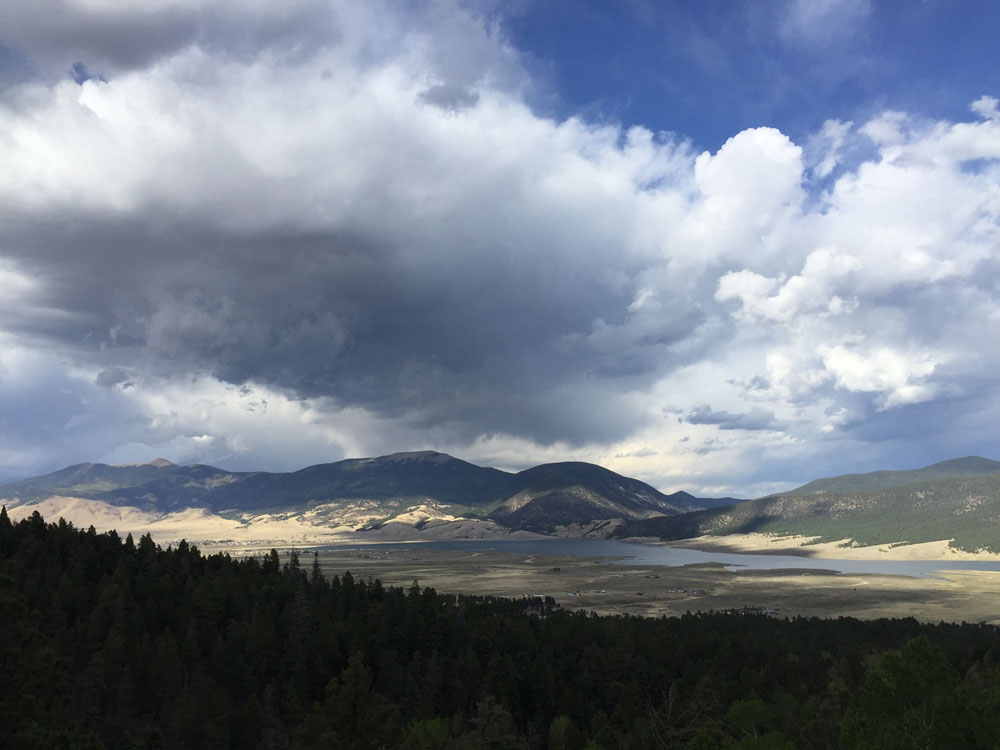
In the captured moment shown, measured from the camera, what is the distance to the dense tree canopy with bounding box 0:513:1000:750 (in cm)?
5269

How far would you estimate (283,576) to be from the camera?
16775cm

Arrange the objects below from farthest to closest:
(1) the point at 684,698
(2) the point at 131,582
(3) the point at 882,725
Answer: (2) the point at 131,582 → (1) the point at 684,698 → (3) the point at 882,725

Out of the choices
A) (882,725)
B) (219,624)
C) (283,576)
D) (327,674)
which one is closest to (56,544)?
(283,576)

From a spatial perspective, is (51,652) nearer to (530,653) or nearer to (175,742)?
(175,742)

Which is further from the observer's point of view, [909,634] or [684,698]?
[909,634]

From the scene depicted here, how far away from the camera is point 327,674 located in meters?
112

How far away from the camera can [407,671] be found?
386ft

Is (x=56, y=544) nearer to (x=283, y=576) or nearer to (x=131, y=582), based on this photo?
(x=131, y=582)

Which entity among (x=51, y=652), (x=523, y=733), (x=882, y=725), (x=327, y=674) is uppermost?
(x=51, y=652)

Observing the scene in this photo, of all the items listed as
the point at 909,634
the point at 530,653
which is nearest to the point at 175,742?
the point at 530,653

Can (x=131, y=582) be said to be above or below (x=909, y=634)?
above

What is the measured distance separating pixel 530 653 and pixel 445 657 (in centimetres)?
1488

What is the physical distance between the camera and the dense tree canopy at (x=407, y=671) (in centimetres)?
5269

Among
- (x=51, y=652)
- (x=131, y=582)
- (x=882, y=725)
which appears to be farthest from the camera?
(x=131, y=582)
